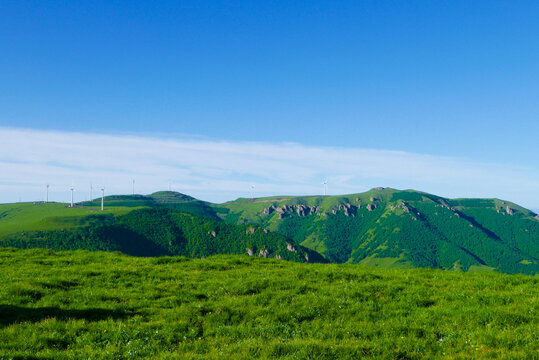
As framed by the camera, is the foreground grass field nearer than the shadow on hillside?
Yes

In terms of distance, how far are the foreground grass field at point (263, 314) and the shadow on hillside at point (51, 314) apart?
0.04m

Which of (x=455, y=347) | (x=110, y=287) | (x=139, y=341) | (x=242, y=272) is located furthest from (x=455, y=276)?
(x=110, y=287)

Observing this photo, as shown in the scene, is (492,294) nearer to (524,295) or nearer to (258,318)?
(524,295)

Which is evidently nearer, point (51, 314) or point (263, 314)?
point (51, 314)

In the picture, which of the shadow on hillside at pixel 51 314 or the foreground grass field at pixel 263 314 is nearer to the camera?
the foreground grass field at pixel 263 314

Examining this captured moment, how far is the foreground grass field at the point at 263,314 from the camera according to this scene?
40.0 ft

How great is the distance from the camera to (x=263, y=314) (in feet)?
52.2

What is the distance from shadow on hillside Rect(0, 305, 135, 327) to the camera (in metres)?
14.8

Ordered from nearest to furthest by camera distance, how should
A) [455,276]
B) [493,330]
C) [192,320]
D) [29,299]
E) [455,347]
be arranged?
[455,347], [493,330], [192,320], [29,299], [455,276]

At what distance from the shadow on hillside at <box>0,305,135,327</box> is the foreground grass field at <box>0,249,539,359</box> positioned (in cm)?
4

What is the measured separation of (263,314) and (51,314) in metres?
8.86

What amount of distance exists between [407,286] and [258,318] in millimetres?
9009

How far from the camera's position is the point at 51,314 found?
1538 cm

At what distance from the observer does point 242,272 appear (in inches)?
914
